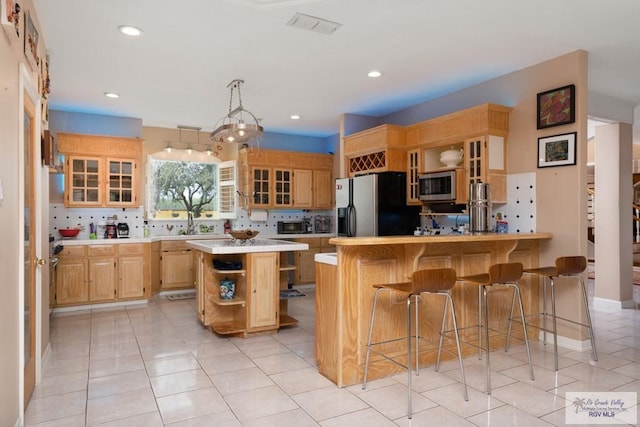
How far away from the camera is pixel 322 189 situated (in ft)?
24.3

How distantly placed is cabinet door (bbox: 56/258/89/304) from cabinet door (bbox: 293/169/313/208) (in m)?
3.36

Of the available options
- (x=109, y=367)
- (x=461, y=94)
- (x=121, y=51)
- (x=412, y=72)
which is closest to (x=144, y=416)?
(x=109, y=367)

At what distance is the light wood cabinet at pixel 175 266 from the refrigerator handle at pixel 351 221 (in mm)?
2538

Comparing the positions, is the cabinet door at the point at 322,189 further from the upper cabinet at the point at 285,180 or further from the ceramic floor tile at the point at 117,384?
the ceramic floor tile at the point at 117,384

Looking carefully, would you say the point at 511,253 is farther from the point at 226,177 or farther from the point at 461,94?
the point at 226,177

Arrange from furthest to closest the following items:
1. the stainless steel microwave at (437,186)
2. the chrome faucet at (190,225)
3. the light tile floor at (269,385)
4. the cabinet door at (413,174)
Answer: the chrome faucet at (190,225)
the cabinet door at (413,174)
the stainless steel microwave at (437,186)
the light tile floor at (269,385)

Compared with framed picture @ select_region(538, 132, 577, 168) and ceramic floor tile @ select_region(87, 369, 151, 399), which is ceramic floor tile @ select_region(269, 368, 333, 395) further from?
framed picture @ select_region(538, 132, 577, 168)

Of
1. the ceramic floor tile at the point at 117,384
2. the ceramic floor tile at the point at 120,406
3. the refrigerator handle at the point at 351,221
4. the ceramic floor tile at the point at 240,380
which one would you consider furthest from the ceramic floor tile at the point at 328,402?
the refrigerator handle at the point at 351,221

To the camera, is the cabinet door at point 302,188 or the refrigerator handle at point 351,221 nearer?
the refrigerator handle at point 351,221

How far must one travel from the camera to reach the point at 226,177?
7.23 m

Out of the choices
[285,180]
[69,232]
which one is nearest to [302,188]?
[285,180]

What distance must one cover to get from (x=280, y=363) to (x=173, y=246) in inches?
136

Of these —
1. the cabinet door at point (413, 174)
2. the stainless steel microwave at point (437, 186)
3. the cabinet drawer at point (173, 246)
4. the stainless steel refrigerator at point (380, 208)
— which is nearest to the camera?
the stainless steel microwave at point (437, 186)

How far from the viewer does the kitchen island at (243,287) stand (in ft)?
13.6
